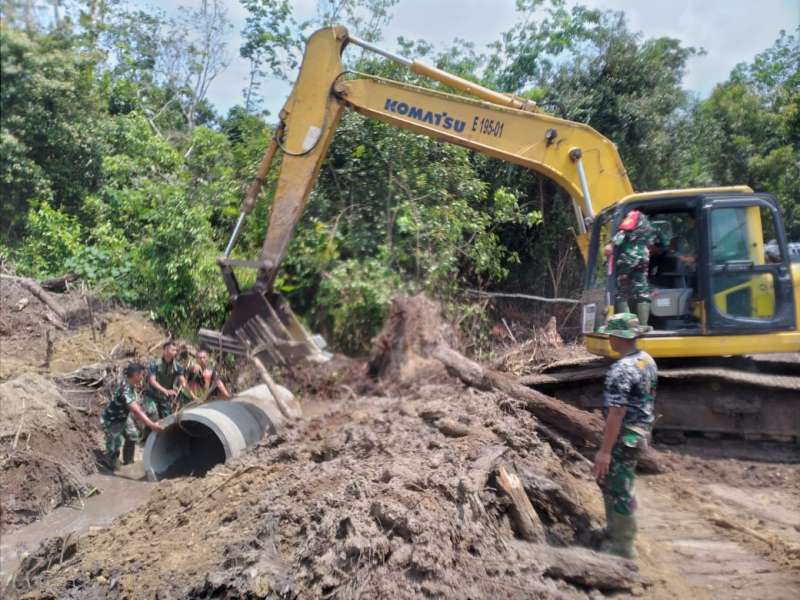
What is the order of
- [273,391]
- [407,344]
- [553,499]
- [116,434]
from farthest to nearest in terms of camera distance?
1. [407,344]
2. [116,434]
3. [273,391]
4. [553,499]

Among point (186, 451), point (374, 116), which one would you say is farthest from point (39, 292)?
point (374, 116)

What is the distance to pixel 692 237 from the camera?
20.9 feet

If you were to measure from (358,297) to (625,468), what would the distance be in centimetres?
594

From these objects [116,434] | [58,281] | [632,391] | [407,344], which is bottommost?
[116,434]

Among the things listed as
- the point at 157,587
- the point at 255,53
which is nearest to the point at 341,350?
the point at 157,587

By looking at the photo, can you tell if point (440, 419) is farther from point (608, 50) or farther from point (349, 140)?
point (608, 50)

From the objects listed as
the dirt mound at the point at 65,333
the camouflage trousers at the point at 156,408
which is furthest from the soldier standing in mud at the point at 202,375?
the dirt mound at the point at 65,333

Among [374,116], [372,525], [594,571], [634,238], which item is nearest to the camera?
[594,571]

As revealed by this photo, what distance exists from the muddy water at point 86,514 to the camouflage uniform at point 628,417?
4.01 metres

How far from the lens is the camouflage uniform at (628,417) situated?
162 inches

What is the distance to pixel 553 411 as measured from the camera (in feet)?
20.5

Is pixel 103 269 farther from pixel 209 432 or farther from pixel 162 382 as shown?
pixel 209 432

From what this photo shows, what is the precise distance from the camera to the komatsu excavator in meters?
6.20

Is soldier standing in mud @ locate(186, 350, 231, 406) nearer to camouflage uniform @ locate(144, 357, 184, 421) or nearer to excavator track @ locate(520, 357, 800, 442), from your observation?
camouflage uniform @ locate(144, 357, 184, 421)
